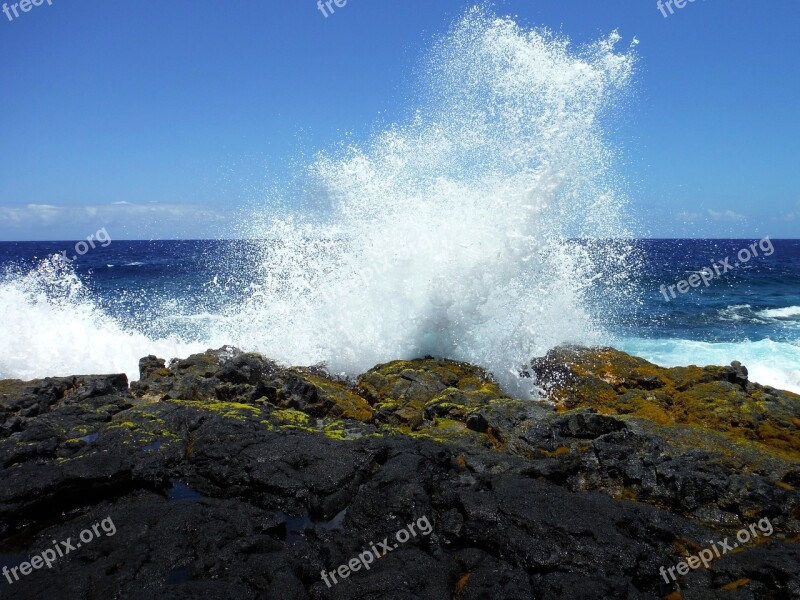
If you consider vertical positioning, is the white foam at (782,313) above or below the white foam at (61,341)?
below

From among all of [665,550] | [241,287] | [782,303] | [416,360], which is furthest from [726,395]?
[241,287]

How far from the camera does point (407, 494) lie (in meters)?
5.34

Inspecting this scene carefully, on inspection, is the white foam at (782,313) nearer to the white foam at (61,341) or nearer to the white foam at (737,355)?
the white foam at (737,355)

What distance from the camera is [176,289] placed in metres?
35.7

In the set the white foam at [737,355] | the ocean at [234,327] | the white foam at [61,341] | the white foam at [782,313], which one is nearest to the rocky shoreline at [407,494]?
the ocean at [234,327]

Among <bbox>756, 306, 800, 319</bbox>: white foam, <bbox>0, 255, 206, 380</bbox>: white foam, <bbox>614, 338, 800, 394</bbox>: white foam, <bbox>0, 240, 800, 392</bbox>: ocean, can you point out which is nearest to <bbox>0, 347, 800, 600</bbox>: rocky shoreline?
<bbox>0, 240, 800, 392</bbox>: ocean

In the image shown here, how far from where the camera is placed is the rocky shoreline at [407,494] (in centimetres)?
429

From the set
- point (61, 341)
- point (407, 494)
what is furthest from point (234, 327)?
point (407, 494)

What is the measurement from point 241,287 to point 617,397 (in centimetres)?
3123

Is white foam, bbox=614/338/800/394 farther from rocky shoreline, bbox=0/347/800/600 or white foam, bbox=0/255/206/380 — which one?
white foam, bbox=0/255/206/380

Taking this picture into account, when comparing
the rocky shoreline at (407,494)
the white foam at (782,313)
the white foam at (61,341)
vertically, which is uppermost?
the white foam at (61,341)

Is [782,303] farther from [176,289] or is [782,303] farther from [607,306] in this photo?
[176,289]

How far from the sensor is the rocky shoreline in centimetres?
429

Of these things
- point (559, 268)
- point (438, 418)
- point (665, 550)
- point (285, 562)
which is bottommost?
point (665, 550)
